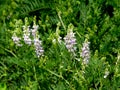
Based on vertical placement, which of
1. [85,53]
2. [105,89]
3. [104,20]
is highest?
[104,20]

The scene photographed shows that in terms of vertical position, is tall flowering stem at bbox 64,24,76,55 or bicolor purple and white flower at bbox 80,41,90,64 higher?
tall flowering stem at bbox 64,24,76,55

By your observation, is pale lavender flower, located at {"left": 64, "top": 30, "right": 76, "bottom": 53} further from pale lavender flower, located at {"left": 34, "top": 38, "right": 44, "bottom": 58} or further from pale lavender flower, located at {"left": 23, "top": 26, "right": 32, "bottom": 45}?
pale lavender flower, located at {"left": 23, "top": 26, "right": 32, "bottom": 45}

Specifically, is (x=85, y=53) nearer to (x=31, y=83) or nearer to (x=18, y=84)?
(x=31, y=83)

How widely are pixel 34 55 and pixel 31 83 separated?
0.82 ft

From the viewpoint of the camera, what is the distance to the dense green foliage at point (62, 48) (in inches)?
109

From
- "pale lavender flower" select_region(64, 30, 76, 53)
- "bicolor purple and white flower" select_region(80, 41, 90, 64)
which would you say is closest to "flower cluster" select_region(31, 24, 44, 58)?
"pale lavender flower" select_region(64, 30, 76, 53)

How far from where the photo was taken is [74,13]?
11.4 feet

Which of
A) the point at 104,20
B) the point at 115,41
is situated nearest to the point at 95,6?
the point at 104,20

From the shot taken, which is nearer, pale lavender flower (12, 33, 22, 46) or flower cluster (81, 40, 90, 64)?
flower cluster (81, 40, 90, 64)

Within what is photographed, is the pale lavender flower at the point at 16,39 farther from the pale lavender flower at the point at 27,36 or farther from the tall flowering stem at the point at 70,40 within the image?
the tall flowering stem at the point at 70,40

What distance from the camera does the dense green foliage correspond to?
2.77m

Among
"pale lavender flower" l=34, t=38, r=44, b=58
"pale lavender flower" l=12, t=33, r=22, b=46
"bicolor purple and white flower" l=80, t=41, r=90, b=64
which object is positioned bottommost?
"bicolor purple and white flower" l=80, t=41, r=90, b=64

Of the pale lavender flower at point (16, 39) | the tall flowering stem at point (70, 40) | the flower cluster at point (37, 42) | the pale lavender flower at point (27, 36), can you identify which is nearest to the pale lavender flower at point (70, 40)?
the tall flowering stem at point (70, 40)

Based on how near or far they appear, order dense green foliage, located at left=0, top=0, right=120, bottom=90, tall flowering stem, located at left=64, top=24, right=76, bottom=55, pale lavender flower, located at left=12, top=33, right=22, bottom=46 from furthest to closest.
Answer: pale lavender flower, located at left=12, top=33, right=22, bottom=46, dense green foliage, located at left=0, top=0, right=120, bottom=90, tall flowering stem, located at left=64, top=24, right=76, bottom=55
